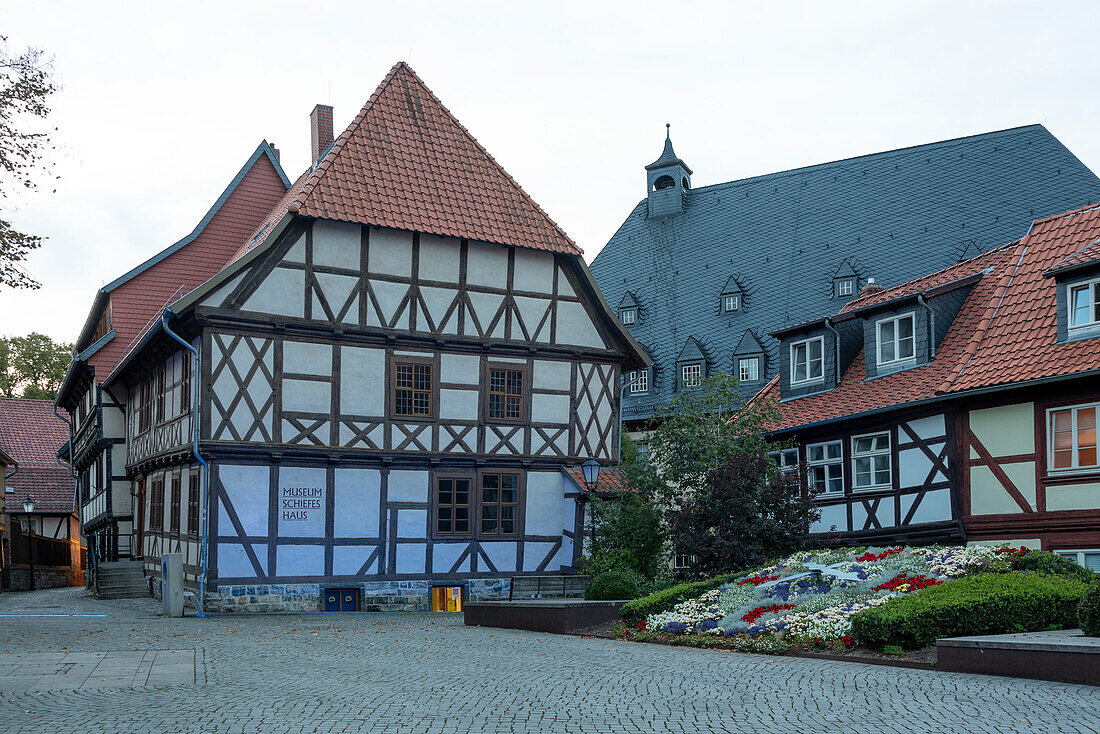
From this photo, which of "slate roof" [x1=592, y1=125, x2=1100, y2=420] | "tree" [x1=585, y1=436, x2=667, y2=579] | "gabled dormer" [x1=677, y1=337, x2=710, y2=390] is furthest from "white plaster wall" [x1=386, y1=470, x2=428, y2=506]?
"slate roof" [x1=592, y1=125, x2=1100, y2=420]

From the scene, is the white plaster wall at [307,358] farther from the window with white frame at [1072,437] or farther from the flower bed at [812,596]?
the window with white frame at [1072,437]

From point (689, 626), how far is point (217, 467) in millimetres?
10978

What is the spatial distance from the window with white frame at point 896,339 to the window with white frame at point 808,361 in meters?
1.81

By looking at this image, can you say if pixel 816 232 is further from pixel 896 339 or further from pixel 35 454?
pixel 35 454

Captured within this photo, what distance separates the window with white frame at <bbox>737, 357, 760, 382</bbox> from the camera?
4188 cm

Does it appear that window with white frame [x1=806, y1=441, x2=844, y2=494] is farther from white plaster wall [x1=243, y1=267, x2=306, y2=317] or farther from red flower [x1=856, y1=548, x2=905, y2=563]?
white plaster wall [x1=243, y1=267, x2=306, y2=317]

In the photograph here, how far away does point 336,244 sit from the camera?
985 inches

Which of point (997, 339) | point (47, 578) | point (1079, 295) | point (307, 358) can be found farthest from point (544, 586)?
point (47, 578)

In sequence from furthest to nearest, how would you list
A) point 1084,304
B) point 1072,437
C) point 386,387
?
point 386,387 → point 1084,304 → point 1072,437

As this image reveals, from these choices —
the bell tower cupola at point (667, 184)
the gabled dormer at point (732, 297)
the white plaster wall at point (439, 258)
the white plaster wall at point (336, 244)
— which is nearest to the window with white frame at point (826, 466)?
the white plaster wall at point (439, 258)

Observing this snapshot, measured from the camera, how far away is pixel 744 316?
43281mm

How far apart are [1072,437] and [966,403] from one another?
7.43 feet

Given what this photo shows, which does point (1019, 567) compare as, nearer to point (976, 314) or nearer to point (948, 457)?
point (948, 457)

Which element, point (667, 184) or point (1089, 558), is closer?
point (1089, 558)
